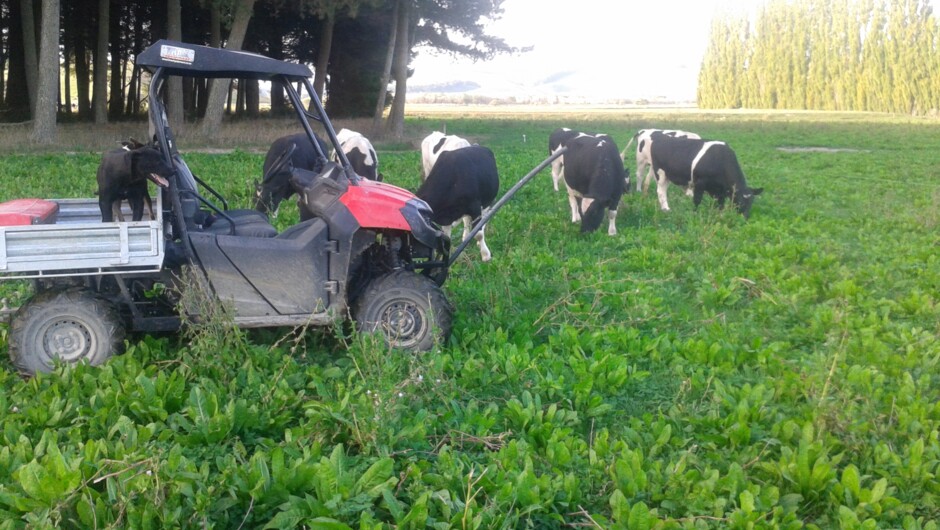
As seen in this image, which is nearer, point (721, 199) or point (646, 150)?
point (721, 199)

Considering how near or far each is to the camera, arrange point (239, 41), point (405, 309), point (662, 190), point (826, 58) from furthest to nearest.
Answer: point (826, 58) < point (239, 41) < point (662, 190) < point (405, 309)

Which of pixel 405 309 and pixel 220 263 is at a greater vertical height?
pixel 220 263

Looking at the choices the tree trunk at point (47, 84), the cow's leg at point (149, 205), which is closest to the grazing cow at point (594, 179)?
the cow's leg at point (149, 205)

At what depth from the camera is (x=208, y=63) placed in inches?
219

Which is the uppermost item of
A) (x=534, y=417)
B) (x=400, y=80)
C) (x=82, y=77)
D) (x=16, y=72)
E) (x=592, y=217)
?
(x=82, y=77)

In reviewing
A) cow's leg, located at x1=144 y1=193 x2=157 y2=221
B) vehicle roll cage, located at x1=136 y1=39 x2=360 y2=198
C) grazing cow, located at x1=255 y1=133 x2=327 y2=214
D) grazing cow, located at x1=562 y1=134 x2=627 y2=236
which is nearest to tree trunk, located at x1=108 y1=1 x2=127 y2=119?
grazing cow, located at x1=255 y1=133 x2=327 y2=214

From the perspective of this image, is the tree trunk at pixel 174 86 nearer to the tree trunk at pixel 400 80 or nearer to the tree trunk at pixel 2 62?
the tree trunk at pixel 400 80

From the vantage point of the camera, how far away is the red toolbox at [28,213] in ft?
18.2

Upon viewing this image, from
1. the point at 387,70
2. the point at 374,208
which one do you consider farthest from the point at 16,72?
the point at 374,208

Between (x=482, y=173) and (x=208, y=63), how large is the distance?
5175 millimetres

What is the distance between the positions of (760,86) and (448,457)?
77.0m

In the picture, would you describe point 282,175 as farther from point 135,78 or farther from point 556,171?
point 135,78

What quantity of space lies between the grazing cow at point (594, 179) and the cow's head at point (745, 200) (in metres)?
1.95

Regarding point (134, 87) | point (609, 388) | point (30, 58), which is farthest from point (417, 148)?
point (609, 388)
